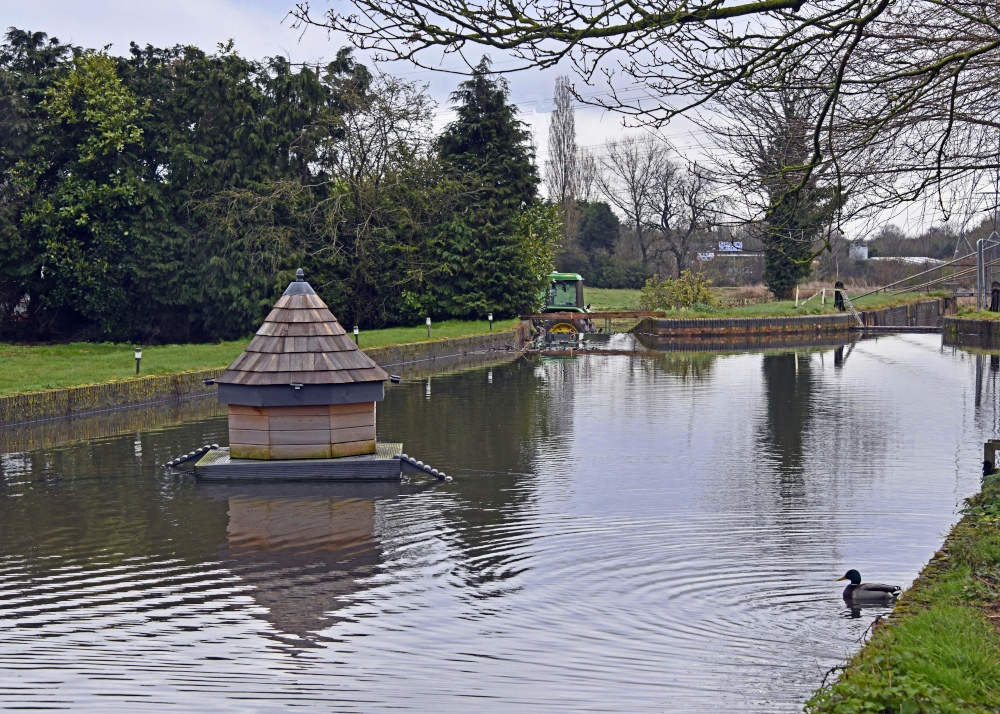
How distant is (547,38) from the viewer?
848cm

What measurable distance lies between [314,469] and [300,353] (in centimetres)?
158

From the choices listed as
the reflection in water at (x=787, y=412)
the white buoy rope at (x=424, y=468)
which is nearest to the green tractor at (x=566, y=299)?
the reflection in water at (x=787, y=412)

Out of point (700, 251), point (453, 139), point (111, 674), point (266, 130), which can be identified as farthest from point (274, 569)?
point (700, 251)

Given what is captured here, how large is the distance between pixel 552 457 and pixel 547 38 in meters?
9.82

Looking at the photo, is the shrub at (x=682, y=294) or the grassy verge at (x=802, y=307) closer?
the grassy verge at (x=802, y=307)

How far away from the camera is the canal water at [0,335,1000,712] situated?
25.8 ft

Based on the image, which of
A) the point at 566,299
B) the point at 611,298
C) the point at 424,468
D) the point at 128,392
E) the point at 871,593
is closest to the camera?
the point at 871,593

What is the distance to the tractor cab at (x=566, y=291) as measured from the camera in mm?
52344

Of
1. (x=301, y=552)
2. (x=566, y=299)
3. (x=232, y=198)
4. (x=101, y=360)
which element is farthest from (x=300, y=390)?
(x=566, y=299)

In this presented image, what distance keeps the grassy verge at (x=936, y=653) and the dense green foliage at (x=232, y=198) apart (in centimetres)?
3018

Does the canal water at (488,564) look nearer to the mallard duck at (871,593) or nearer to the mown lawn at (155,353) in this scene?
the mallard duck at (871,593)

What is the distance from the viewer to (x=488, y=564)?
11234mm

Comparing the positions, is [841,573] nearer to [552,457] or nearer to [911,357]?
[552,457]

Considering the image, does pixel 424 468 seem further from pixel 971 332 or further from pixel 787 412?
pixel 971 332
